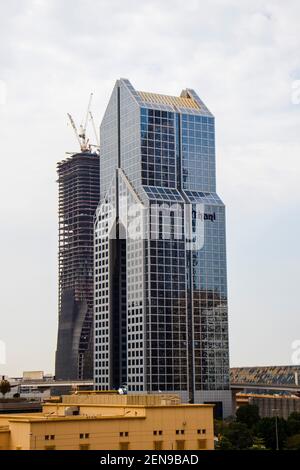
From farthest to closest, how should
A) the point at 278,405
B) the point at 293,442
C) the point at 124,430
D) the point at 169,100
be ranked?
the point at 169,100 < the point at 278,405 < the point at 293,442 < the point at 124,430

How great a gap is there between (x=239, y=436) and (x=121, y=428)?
236ft

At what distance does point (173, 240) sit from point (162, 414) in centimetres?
11876

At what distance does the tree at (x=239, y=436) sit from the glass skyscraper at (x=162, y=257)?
142ft

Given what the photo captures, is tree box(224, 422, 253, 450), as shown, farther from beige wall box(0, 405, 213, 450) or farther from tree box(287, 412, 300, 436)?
beige wall box(0, 405, 213, 450)

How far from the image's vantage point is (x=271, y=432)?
119 m

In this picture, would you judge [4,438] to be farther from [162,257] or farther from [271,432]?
[162,257]

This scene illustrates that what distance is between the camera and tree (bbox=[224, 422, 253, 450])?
11888cm

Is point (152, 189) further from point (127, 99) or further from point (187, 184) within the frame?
point (127, 99)

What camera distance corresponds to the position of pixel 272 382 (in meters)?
195

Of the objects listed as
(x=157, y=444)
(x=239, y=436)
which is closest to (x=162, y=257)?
(x=239, y=436)

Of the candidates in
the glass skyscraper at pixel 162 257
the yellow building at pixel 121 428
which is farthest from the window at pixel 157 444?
the glass skyscraper at pixel 162 257

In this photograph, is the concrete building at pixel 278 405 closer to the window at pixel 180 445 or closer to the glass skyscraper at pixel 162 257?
the glass skyscraper at pixel 162 257

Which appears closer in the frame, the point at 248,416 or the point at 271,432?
the point at 271,432

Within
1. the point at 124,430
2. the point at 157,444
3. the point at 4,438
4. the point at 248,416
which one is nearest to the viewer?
the point at 4,438
